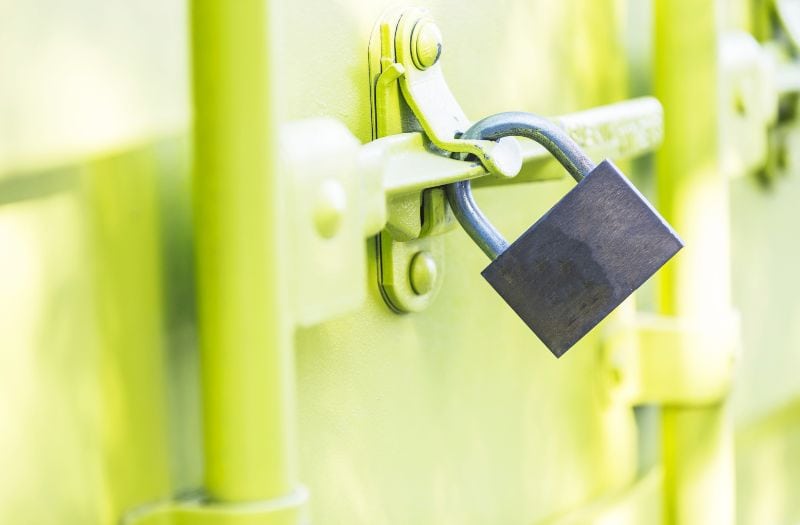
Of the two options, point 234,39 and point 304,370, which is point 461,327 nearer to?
point 304,370

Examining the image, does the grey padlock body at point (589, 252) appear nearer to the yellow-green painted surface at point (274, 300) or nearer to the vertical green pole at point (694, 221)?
the yellow-green painted surface at point (274, 300)

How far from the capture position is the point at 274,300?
1.55ft

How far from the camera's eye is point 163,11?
51cm

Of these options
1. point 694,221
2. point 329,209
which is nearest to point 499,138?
point 329,209

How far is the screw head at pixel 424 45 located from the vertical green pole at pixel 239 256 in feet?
0.67

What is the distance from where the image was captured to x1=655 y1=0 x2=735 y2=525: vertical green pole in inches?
37.6

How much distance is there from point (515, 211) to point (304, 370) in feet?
0.86

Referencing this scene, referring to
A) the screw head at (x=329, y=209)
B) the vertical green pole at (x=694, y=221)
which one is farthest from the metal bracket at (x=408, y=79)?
the vertical green pole at (x=694, y=221)

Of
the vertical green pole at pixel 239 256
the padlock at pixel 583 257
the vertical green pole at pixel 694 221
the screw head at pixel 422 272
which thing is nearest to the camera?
the vertical green pole at pixel 239 256

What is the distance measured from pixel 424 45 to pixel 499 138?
0.22 ft

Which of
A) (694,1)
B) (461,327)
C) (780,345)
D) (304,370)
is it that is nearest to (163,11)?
(304,370)

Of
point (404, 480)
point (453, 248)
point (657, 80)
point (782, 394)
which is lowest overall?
point (782, 394)

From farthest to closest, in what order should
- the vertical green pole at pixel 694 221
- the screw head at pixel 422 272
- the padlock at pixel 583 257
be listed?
the vertical green pole at pixel 694 221, the screw head at pixel 422 272, the padlock at pixel 583 257

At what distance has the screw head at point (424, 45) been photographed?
2.16ft
